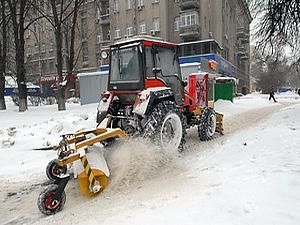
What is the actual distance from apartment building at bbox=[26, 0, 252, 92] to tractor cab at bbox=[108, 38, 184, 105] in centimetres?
2713

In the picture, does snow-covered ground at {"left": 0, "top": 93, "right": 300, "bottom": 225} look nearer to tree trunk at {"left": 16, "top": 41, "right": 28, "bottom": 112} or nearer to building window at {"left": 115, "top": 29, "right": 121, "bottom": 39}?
tree trunk at {"left": 16, "top": 41, "right": 28, "bottom": 112}

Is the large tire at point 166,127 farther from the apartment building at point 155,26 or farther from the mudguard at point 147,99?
the apartment building at point 155,26

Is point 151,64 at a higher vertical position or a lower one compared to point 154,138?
higher

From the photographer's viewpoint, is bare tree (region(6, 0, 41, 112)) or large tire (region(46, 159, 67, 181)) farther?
bare tree (region(6, 0, 41, 112))

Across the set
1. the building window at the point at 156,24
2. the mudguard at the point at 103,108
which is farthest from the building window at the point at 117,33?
the mudguard at the point at 103,108

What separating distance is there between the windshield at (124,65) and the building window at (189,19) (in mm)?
33436

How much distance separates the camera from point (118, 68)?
7.95m

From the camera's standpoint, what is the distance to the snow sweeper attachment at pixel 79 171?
4960 mm

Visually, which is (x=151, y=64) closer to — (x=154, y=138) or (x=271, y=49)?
(x=154, y=138)

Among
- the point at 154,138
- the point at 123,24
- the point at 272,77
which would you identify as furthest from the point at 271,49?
the point at 272,77

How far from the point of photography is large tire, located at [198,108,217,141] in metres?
9.23

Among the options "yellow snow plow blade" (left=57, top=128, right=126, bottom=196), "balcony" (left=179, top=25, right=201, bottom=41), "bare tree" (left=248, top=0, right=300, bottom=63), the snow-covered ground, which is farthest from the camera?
"balcony" (left=179, top=25, right=201, bottom=41)

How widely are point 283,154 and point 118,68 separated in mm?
4030

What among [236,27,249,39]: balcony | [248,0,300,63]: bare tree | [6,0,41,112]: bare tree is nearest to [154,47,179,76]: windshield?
[248,0,300,63]: bare tree
